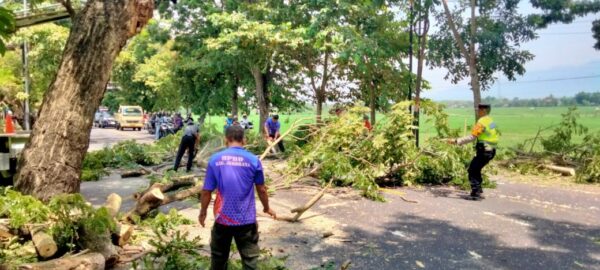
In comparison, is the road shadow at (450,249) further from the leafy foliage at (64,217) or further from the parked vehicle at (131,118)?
the parked vehicle at (131,118)

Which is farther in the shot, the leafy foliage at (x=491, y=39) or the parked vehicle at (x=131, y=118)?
the parked vehicle at (x=131, y=118)

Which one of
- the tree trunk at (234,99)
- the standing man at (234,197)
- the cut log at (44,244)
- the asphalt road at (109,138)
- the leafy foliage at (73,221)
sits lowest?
the asphalt road at (109,138)

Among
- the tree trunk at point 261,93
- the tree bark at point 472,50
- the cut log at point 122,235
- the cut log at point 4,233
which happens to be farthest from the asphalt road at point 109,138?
the cut log at point 4,233

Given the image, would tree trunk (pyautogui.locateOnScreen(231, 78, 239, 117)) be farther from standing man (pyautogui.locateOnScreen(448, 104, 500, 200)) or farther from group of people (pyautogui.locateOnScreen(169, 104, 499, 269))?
group of people (pyautogui.locateOnScreen(169, 104, 499, 269))

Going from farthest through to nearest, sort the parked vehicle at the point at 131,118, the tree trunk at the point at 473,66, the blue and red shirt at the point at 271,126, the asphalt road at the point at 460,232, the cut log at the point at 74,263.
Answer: the parked vehicle at the point at 131,118, the tree trunk at the point at 473,66, the blue and red shirt at the point at 271,126, the asphalt road at the point at 460,232, the cut log at the point at 74,263

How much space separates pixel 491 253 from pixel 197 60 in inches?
638

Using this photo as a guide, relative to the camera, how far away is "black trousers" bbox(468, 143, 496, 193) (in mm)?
8820

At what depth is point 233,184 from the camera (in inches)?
157

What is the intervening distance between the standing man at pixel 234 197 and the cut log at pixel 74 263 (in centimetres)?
141

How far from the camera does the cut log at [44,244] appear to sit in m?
4.87

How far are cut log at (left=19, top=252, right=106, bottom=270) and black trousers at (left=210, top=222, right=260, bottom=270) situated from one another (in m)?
1.41

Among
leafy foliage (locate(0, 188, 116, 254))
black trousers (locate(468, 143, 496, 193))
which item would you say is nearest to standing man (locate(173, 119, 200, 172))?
black trousers (locate(468, 143, 496, 193))

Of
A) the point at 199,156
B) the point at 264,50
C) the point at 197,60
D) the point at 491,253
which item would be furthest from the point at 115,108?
the point at 491,253

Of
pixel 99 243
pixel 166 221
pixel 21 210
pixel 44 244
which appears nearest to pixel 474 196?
pixel 166 221
